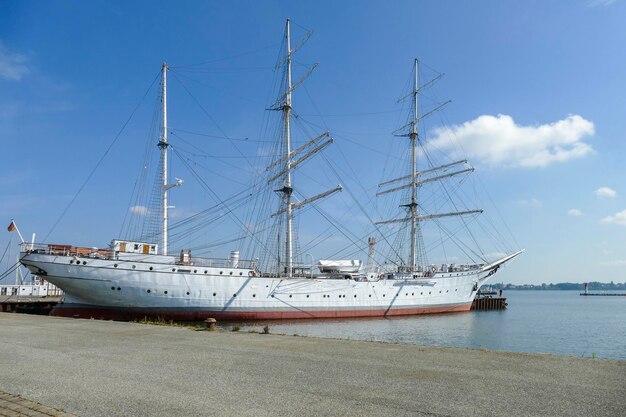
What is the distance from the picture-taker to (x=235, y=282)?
3447 centimetres

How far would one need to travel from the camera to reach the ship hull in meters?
A: 29.8

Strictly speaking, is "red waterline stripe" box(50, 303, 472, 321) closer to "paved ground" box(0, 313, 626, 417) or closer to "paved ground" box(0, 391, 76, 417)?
"paved ground" box(0, 313, 626, 417)

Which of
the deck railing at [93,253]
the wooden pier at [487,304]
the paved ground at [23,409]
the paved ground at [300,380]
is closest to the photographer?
the paved ground at [23,409]

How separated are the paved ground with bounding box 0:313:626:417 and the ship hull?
1979cm

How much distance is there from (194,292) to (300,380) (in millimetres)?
27061

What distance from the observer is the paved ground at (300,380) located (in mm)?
5699

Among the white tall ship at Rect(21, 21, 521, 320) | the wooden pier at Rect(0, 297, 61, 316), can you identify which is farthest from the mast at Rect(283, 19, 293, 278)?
the wooden pier at Rect(0, 297, 61, 316)

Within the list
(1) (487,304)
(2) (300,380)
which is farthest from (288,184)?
(1) (487,304)

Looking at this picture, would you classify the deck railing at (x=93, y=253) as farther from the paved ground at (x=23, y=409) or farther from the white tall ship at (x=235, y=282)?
the paved ground at (x=23, y=409)

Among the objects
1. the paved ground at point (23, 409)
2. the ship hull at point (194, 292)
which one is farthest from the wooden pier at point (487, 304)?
the paved ground at point (23, 409)

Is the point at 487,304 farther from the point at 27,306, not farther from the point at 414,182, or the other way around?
the point at 27,306

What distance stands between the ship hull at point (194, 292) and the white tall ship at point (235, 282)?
0.07 m

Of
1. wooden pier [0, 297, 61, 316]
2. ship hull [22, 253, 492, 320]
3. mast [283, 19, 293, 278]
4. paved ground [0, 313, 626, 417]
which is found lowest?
wooden pier [0, 297, 61, 316]

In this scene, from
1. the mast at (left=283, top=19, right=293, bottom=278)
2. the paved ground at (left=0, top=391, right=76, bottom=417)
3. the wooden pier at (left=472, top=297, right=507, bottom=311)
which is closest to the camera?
the paved ground at (left=0, top=391, right=76, bottom=417)
